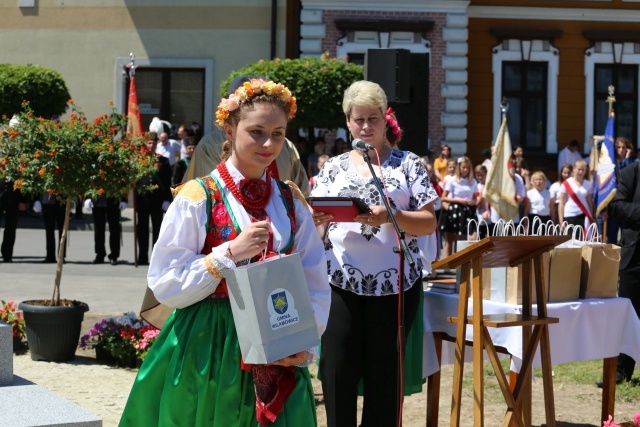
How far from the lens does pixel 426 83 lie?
9969 millimetres

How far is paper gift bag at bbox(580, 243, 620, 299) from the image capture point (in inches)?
262

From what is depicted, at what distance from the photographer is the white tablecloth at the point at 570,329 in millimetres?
6254

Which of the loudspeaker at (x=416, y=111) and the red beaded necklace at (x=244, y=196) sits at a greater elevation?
the loudspeaker at (x=416, y=111)

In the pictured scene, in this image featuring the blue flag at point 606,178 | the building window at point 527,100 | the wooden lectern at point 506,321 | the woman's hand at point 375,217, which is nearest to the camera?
the woman's hand at point 375,217

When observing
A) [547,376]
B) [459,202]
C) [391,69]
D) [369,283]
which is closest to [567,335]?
[547,376]

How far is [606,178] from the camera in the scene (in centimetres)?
1766

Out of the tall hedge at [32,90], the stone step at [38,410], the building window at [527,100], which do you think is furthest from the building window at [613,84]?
the stone step at [38,410]

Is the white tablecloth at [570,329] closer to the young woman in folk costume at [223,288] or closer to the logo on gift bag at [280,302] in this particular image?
the young woman in folk costume at [223,288]

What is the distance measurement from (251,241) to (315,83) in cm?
1949

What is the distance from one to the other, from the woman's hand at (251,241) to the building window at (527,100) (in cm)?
2515

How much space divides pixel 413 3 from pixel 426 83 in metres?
18.0

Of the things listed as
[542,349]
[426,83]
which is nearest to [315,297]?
[542,349]

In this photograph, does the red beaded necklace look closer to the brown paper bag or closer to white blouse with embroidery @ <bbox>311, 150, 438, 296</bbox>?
white blouse with embroidery @ <bbox>311, 150, 438, 296</bbox>

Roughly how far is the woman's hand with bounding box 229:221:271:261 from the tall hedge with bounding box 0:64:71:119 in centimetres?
2102
